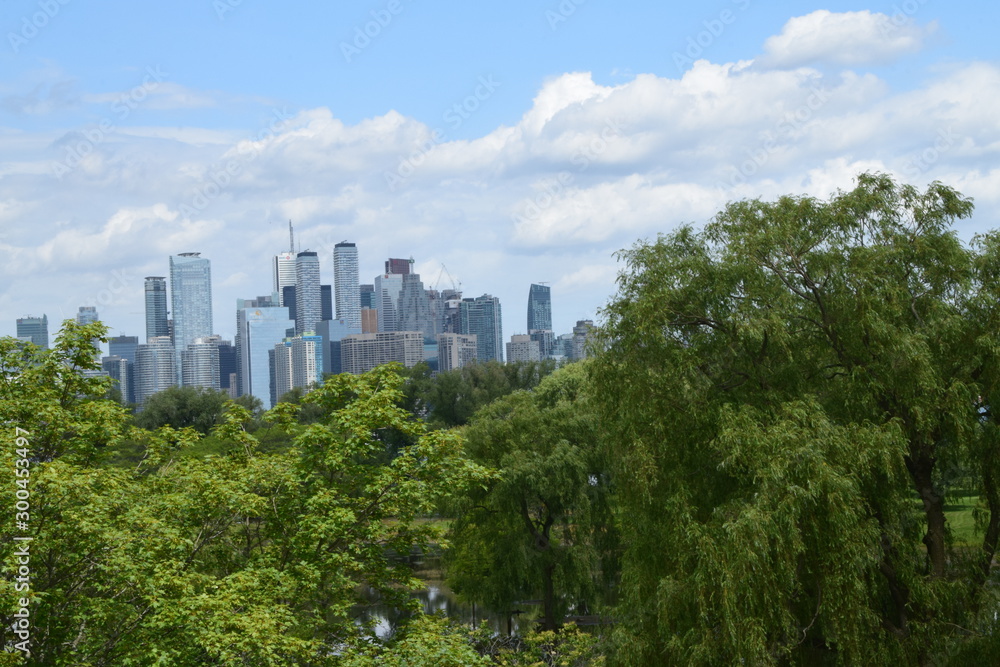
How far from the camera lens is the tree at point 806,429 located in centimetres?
1253

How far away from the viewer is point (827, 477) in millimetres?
12242

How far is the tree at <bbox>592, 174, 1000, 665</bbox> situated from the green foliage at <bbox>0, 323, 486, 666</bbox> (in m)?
3.29

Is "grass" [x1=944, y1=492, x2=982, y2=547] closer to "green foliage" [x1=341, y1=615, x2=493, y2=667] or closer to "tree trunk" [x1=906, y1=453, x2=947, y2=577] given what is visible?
"tree trunk" [x1=906, y1=453, x2=947, y2=577]

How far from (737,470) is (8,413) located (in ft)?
31.7

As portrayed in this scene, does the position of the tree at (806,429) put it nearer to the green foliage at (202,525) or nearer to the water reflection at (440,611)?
the green foliage at (202,525)

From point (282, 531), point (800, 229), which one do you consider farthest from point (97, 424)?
point (800, 229)

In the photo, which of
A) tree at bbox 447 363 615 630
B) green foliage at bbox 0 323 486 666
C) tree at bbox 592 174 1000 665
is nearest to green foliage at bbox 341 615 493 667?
green foliage at bbox 0 323 486 666

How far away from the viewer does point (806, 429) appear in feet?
41.9

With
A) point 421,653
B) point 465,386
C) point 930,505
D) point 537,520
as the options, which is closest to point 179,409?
point 465,386

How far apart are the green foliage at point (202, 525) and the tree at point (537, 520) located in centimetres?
1383

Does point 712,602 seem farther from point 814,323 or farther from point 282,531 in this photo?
point 282,531

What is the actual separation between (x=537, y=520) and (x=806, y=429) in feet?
58.5

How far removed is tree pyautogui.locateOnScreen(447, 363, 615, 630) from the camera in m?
28.2

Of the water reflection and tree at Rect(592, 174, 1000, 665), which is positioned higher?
tree at Rect(592, 174, 1000, 665)
